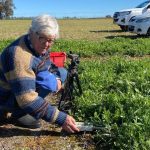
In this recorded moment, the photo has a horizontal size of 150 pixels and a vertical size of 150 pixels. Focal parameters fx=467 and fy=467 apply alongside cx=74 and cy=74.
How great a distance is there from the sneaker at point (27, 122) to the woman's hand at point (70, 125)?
557mm

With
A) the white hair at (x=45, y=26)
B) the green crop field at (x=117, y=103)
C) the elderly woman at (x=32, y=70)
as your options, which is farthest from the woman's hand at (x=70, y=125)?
the white hair at (x=45, y=26)

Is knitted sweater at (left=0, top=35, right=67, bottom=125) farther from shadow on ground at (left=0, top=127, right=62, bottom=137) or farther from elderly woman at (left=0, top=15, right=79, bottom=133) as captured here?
shadow on ground at (left=0, top=127, right=62, bottom=137)

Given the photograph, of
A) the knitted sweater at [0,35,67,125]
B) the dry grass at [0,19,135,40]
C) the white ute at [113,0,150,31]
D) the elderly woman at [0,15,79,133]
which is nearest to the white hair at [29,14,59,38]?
the elderly woman at [0,15,79,133]

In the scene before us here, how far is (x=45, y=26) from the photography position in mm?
4703

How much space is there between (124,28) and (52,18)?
66.7 ft

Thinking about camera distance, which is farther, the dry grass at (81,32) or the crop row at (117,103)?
the dry grass at (81,32)

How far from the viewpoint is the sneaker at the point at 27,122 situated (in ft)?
18.3

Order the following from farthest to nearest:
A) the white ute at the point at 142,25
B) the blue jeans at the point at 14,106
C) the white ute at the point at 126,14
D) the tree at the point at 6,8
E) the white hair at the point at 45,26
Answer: the tree at the point at 6,8, the white ute at the point at 126,14, the white ute at the point at 142,25, the blue jeans at the point at 14,106, the white hair at the point at 45,26

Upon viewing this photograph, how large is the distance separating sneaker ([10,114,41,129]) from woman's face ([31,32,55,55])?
0.99m

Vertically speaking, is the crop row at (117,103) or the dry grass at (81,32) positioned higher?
the crop row at (117,103)

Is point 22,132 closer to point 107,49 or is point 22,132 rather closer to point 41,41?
point 41,41

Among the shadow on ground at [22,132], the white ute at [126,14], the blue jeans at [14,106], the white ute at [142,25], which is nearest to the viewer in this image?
the blue jeans at [14,106]

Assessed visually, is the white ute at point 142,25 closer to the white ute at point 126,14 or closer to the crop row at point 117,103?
the white ute at point 126,14

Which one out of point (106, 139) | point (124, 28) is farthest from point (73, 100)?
point (124, 28)
